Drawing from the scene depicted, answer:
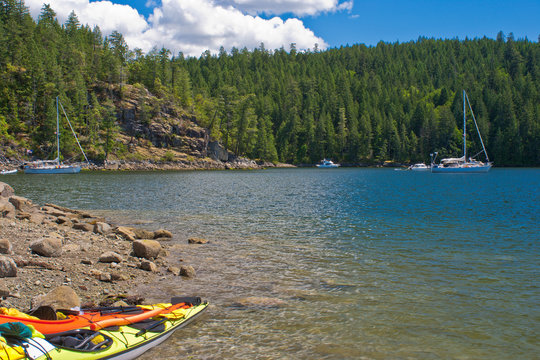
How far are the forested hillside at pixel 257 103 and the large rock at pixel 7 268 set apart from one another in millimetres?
88396

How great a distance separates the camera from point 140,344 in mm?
7023

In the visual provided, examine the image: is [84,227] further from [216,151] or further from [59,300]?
[216,151]

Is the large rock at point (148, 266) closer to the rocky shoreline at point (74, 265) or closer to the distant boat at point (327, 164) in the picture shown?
the rocky shoreline at point (74, 265)

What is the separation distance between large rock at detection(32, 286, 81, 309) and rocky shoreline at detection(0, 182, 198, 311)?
19mm

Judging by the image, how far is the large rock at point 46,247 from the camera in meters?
11.7

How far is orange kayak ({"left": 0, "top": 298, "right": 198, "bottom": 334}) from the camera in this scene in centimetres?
657

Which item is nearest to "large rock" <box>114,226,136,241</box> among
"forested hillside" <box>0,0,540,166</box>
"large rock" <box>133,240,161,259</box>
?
"large rock" <box>133,240,161,259</box>

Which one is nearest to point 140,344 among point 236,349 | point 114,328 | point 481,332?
point 114,328

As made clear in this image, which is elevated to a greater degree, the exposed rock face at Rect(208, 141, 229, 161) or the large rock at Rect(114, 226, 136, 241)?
the exposed rock face at Rect(208, 141, 229, 161)

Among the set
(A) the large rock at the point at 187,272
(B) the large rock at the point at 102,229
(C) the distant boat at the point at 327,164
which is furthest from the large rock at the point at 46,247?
(C) the distant boat at the point at 327,164

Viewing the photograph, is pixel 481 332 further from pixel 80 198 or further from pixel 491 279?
pixel 80 198

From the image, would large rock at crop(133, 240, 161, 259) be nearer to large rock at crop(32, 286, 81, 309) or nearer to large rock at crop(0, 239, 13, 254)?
large rock at crop(0, 239, 13, 254)

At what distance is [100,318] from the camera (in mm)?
7336

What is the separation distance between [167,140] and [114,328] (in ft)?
346
